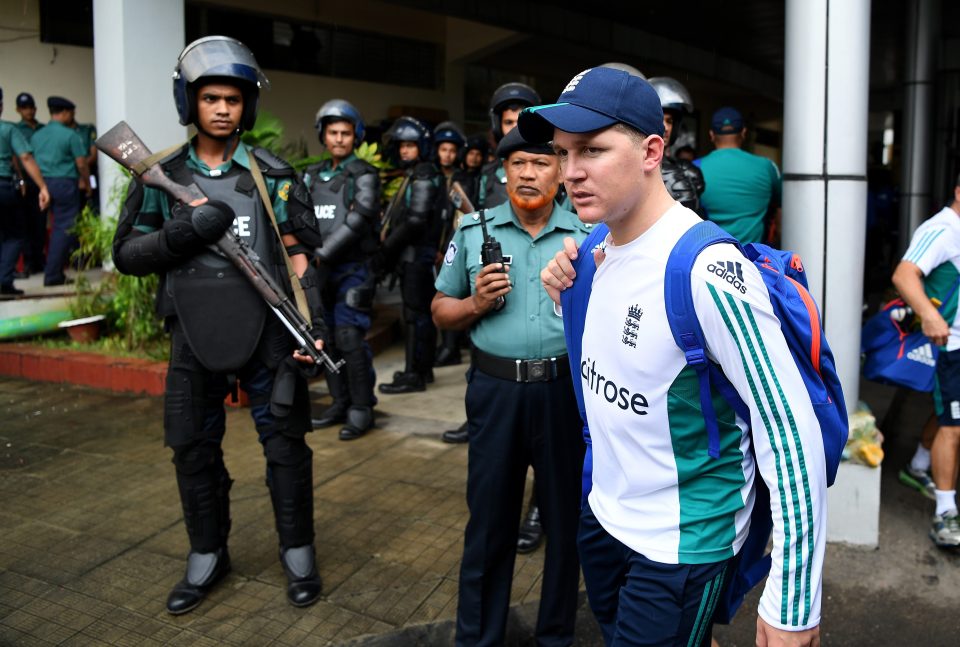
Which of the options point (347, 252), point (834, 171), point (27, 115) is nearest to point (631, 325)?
point (834, 171)

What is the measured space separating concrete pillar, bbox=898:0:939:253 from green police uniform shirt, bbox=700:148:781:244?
23.2 feet

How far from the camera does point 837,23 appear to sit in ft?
13.5

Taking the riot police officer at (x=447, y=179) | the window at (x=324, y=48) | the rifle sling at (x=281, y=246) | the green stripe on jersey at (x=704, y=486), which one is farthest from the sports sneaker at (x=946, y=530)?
the window at (x=324, y=48)

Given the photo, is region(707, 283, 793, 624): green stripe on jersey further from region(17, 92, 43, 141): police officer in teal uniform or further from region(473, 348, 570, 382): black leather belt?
region(17, 92, 43, 141): police officer in teal uniform

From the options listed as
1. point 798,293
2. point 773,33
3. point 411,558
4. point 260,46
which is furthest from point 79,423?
point 773,33

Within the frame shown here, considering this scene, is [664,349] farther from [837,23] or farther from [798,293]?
[837,23]

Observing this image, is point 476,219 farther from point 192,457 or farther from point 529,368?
point 192,457

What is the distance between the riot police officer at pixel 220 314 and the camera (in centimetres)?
333

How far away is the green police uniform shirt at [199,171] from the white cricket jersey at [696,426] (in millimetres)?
1904

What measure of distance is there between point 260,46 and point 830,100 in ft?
35.6

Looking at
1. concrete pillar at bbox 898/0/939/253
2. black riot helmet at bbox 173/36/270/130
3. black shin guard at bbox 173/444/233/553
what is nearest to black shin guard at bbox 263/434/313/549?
black shin guard at bbox 173/444/233/553

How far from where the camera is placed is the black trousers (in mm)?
2961

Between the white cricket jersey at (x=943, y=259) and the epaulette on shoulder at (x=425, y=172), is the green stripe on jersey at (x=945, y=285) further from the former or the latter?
the epaulette on shoulder at (x=425, y=172)

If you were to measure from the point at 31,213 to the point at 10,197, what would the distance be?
2.28 m
